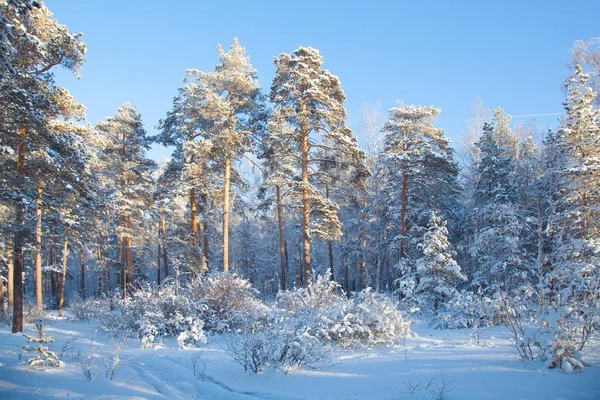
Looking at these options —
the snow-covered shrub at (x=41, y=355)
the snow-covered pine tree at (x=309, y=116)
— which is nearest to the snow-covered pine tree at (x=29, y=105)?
the snow-covered shrub at (x=41, y=355)

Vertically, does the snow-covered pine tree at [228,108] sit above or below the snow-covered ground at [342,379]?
above

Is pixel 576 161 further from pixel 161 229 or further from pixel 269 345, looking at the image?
pixel 161 229

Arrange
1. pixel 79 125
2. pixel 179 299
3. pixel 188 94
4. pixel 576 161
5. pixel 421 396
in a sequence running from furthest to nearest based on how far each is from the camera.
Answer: pixel 188 94
pixel 576 161
pixel 79 125
pixel 179 299
pixel 421 396

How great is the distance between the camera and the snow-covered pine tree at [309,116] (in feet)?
50.0

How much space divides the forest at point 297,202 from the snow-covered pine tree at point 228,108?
95 mm

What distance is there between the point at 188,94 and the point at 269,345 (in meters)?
15.4

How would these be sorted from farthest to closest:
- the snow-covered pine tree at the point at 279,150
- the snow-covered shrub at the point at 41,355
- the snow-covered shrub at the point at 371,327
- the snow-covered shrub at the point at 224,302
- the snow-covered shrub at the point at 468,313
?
the snow-covered pine tree at the point at 279,150
the snow-covered shrub at the point at 224,302
the snow-covered shrub at the point at 468,313
the snow-covered shrub at the point at 371,327
the snow-covered shrub at the point at 41,355

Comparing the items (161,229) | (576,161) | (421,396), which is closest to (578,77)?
(576,161)

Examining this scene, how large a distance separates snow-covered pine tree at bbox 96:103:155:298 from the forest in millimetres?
95

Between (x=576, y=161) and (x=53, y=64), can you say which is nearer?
(x=53, y=64)

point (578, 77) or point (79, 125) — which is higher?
point (578, 77)

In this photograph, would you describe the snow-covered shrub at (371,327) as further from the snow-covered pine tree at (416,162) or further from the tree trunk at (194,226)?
the tree trunk at (194,226)

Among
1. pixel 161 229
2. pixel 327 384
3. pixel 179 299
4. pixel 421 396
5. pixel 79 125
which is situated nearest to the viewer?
pixel 421 396

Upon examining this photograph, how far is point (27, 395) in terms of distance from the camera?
4.77 metres
